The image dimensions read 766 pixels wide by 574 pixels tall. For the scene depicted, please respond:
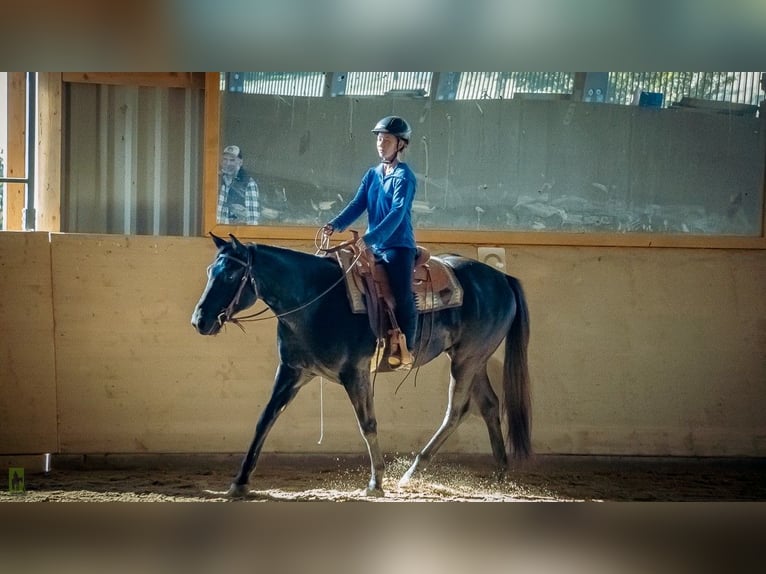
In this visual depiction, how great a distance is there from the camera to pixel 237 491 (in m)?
6.18

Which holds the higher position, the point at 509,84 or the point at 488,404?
the point at 509,84

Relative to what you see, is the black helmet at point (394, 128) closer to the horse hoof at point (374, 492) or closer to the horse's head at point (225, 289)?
the horse's head at point (225, 289)

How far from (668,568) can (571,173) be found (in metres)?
4.02

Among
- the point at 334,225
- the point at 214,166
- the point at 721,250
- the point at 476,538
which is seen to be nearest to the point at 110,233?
the point at 214,166

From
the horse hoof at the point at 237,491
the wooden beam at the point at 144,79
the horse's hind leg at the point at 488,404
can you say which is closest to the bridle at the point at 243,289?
the horse hoof at the point at 237,491

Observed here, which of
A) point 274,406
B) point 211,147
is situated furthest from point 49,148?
point 274,406

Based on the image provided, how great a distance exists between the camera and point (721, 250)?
7652 mm

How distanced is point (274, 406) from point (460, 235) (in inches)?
85.6

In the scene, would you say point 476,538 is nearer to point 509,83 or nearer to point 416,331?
point 416,331

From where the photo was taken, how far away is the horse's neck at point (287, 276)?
5945mm

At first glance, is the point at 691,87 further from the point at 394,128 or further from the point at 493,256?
the point at 394,128

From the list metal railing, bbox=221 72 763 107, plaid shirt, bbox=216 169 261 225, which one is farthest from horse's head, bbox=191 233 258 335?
metal railing, bbox=221 72 763 107
